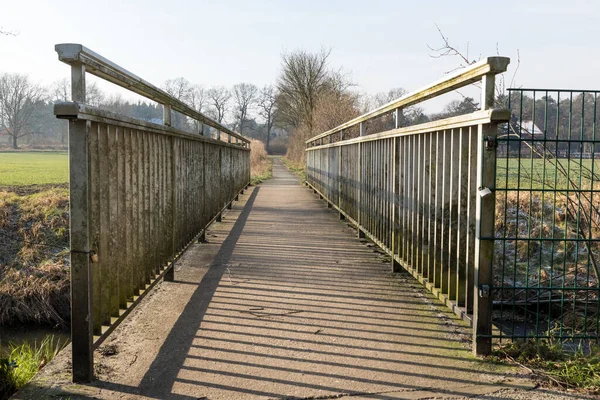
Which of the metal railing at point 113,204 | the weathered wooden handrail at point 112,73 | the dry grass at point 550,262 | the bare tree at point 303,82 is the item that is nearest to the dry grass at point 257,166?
the bare tree at point 303,82

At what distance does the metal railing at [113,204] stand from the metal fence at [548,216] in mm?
2308

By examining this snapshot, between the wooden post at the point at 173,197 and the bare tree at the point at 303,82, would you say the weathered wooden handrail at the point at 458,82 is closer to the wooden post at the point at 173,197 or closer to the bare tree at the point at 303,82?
the wooden post at the point at 173,197

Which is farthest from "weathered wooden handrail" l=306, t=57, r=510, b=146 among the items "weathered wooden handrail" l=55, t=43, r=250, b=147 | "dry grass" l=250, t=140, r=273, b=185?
"dry grass" l=250, t=140, r=273, b=185

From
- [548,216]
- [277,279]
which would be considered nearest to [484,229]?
[277,279]

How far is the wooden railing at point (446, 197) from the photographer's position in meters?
3.32

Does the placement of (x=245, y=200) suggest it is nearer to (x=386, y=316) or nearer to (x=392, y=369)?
(x=386, y=316)

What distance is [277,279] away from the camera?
18.4ft

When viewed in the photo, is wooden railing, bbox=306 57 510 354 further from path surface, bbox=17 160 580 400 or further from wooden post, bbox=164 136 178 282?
wooden post, bbox=164 136 178 282

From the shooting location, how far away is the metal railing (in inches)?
114

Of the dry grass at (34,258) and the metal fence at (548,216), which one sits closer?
the metal fence at (548,216)

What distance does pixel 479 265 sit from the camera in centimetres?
336

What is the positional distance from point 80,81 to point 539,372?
9.62 ft

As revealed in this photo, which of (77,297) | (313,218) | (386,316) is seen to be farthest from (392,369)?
(313,218)

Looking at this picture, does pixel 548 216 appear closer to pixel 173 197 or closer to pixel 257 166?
pixel 173 197
